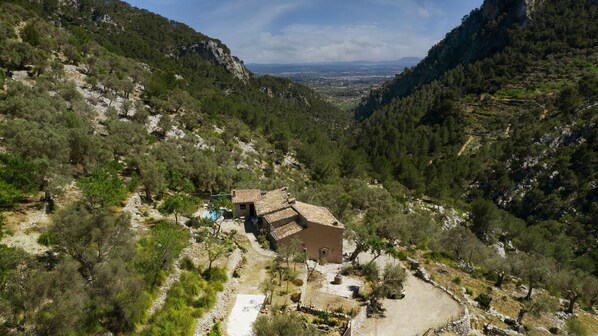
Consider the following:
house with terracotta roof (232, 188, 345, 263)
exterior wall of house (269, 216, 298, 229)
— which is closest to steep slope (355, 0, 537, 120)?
house with terracotta roof (232, 188, 345, 263)

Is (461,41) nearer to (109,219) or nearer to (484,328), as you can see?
(484,328)

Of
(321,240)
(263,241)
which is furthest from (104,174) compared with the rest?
(321,240)

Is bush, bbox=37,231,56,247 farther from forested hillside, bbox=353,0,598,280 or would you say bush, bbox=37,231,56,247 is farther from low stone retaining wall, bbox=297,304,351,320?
forested hillside, bbox=353,0,598,280

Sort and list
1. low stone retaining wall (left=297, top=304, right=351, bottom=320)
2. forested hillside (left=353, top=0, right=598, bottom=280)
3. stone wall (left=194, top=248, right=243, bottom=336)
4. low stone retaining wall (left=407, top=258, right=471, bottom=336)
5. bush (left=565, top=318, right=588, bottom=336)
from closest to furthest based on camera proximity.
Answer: stone wall (left=194, top=248, right=243, bottom=336) → low stone retaining wall (left=297, top=304, right=351, bottom=320) → low stone retaining wall (left=407, top=258, right=471, bottom=336) → bush (left=565, top=318, right=588, bottom=336) → forested hillside (left=353, top=0, right=598, bottom=280)

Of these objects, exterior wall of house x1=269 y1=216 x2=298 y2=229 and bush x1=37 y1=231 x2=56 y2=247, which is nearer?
bush x1=37 y1=231 x2=56 y2=247

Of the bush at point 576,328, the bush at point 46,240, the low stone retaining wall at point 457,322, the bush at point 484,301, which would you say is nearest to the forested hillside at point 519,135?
the bush at point 576,328

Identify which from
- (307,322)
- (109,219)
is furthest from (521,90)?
(109,219)
